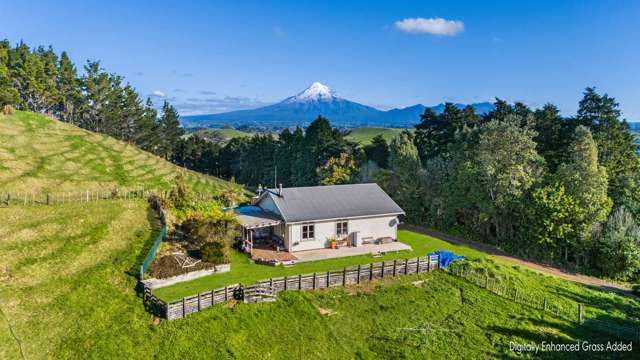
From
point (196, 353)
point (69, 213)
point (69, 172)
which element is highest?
point (69, 172)

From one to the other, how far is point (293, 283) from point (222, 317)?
15.3 ft

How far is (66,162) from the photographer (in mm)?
46719

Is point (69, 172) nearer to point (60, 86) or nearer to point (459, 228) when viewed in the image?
point (60, 86)

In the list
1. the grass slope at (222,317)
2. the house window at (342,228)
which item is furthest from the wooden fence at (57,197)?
the house window at (342,228)

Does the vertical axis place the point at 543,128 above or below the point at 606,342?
above

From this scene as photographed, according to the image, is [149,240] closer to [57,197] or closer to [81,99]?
[57,197]

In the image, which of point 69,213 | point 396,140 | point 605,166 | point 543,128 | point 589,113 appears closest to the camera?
point 69,213

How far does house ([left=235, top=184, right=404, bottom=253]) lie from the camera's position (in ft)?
95.8

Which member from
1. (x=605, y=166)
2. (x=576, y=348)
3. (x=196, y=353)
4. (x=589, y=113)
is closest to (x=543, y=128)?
(x=589, y=113)

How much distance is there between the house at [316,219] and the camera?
1150 inches

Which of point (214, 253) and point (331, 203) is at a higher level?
point (331, 203)

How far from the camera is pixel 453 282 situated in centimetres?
2623

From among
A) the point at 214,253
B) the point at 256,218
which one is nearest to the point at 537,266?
the point at 256,218

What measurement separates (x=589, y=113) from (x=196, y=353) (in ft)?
137
